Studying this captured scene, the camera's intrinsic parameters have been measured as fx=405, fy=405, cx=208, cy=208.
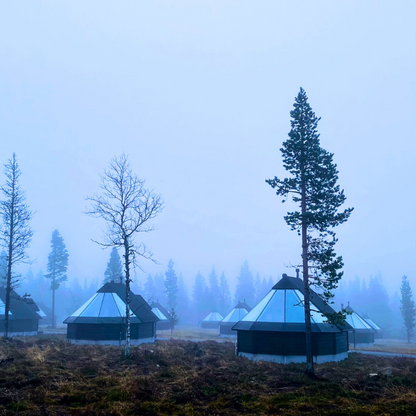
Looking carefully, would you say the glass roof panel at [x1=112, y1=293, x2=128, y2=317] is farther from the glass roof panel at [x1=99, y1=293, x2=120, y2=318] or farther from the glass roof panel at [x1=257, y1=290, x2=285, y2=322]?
the glass roof panel at [x1=257, y1=290, x2=285, y2=322]

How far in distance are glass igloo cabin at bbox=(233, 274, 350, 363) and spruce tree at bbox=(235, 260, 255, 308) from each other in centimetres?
10794

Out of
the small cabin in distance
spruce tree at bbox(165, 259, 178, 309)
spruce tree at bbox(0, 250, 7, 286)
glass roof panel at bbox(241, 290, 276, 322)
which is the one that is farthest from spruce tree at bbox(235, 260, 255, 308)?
glass roof panel at bbox(241, 290, 276, 322)

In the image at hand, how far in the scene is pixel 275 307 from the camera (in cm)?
2936

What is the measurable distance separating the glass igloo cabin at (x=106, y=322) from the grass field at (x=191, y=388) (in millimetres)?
14206

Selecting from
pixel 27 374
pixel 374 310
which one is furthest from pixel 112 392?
pixel 374 310

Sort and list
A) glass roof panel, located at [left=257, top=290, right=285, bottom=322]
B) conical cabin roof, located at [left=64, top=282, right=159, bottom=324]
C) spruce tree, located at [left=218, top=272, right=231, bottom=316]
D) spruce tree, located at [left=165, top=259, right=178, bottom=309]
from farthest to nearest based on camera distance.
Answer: spruce tree, located at [left=218, top=272, right=231, bottom=316]
spruce tree, located at [left=165, top=259, right=178, bottom=309]
conical cabin roof, located at [left=64, top=282, right=159, bottom=324]
glass roof panel, located at [left=257, top=290, right=285, bottom=322]

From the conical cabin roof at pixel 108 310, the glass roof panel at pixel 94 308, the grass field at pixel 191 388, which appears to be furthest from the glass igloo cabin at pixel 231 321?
the grass field at pixel 191 388

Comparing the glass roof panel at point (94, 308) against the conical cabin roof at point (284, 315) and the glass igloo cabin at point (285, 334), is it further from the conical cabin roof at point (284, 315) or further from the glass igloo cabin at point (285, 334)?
the glass igloo cabin at point (285, 334)

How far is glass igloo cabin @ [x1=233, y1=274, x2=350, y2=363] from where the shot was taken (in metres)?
27.0

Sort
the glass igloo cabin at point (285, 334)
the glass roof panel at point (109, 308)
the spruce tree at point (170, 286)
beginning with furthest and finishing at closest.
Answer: the spruce tree at point (170, 286)
the glass roof panel at point (109, 308)
the glass igloo cabin at point (285, 334)

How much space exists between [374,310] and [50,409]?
143 metres

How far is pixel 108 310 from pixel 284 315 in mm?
18257

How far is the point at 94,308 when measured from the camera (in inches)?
1540

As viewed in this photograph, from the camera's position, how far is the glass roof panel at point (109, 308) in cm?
3834
